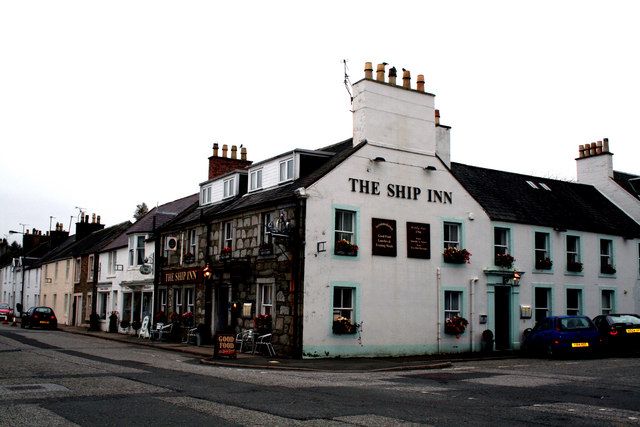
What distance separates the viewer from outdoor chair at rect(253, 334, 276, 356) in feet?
73.3

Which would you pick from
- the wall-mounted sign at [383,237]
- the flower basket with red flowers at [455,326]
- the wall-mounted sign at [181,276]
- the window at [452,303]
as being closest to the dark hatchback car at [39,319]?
the wall-mounted sign at [181,276]

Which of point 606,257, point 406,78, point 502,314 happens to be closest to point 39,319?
point 406,78

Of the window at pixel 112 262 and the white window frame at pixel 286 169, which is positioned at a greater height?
the white window frame at pixel 286 169

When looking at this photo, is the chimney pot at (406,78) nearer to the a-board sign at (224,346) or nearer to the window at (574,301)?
the a-board sign at (224,346)

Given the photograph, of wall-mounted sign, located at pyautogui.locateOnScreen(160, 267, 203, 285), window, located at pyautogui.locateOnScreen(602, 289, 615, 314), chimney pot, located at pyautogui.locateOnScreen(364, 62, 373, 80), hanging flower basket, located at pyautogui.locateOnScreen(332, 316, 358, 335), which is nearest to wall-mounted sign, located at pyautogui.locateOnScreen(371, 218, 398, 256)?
hanging flower basket, located at pyautogui.locateOnScreen(332, 316, 358, 335)

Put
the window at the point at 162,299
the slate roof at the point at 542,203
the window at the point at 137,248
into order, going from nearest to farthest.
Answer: the slate roof at the point at 542,203 < the window at the point at 162,299 < the window at the point at 137,248

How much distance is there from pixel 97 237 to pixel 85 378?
39.0 m

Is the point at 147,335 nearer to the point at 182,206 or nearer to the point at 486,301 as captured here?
the point at 182,206

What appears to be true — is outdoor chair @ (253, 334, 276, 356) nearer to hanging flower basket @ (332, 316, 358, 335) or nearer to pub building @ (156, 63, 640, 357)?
pub building @ (156, 63, 640, 357)

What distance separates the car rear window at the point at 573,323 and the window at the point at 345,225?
8044 millimetres

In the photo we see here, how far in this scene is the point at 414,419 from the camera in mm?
9242

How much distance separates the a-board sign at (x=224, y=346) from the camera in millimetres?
20406

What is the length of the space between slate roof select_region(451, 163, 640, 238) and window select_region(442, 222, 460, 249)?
1910 millimetres

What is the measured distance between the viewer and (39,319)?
137 feet
